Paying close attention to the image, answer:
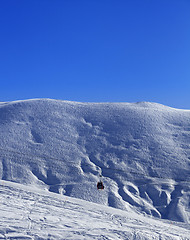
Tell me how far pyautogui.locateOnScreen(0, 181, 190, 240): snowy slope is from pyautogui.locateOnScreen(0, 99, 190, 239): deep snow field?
0.05 meters

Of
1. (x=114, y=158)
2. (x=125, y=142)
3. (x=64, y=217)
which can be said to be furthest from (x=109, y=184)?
(x=64, y=217)

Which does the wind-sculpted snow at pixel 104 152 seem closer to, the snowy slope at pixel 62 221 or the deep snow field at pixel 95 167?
the deep snow field at pixel 95 167

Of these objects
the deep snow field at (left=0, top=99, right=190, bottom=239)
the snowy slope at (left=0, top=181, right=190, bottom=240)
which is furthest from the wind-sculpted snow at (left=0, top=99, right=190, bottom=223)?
the snowy slope at (left=0, top=181, right=190, bottom=240)

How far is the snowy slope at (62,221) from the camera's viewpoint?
13.4 meters

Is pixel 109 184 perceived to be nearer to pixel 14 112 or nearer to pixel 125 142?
pixel 125 142

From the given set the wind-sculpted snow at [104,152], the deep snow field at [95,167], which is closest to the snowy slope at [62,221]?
the deep snow field at [95,167]

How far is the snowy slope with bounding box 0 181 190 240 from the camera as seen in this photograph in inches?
527

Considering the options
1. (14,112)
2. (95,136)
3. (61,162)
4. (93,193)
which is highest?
(14,112)

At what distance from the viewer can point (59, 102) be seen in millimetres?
44812

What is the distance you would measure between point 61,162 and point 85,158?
277 centimetres

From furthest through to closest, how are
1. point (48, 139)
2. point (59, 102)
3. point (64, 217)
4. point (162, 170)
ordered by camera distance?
point (59, 102)
point (48, 139)
point (162, 170)
point (64, 217)

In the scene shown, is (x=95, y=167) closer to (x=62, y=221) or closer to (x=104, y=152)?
(x=104, y=152)

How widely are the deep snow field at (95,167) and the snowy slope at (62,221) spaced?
0.05 m

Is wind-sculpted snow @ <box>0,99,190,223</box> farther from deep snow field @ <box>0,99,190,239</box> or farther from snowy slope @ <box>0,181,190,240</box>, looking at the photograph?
snowy slope @ <box>0,181,190,240</box>
